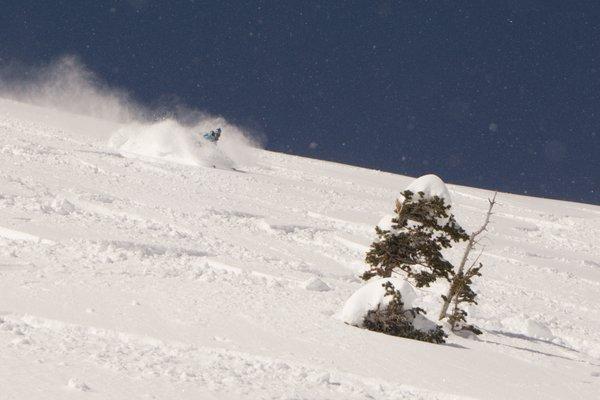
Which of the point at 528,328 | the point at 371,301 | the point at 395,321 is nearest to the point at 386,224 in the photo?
the point at 371,301

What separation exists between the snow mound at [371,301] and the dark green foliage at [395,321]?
3.3 inches

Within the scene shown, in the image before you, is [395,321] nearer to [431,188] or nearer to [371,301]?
[371,301]

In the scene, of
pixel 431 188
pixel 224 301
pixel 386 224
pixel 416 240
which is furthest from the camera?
pixel 386 224

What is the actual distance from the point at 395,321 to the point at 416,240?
2775 millimetres

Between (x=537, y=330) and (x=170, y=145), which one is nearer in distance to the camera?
(x=537, y=330)

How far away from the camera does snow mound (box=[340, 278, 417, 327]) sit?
11102 millimetres

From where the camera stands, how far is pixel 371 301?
443 inches

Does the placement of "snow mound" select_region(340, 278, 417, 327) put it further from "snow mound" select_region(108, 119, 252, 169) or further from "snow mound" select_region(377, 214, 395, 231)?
"snow mound" select_region(108, 119, 252, 169)

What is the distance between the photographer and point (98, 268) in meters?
12.3

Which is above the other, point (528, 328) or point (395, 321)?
point (528, 328)

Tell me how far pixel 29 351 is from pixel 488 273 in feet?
51.8

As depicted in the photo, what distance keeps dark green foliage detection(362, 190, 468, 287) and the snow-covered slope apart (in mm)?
1334

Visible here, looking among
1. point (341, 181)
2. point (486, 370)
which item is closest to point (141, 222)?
point (486, 370)

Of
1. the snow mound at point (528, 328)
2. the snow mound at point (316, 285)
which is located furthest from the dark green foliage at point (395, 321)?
the snow mound at point (528, 328)
